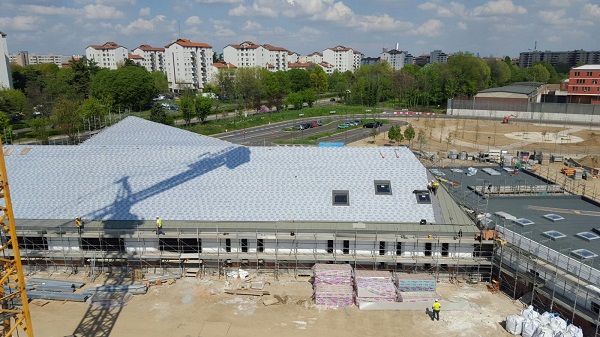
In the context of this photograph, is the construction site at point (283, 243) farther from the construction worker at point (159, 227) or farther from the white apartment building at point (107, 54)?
the white apartment building at point (107, 54)

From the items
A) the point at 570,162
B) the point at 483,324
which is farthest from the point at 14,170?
the point at 570,162

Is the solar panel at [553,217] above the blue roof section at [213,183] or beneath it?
beneath

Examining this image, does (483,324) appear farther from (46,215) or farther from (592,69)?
(592,69)

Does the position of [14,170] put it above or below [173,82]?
below

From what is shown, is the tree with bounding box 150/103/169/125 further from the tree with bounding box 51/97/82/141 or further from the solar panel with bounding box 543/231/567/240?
the solar panel with bounding box 543/231/567/240

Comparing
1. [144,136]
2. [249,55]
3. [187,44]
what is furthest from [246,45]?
[144,136]

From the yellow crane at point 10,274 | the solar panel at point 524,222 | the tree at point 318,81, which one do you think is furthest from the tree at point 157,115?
the tree at point 318,81
